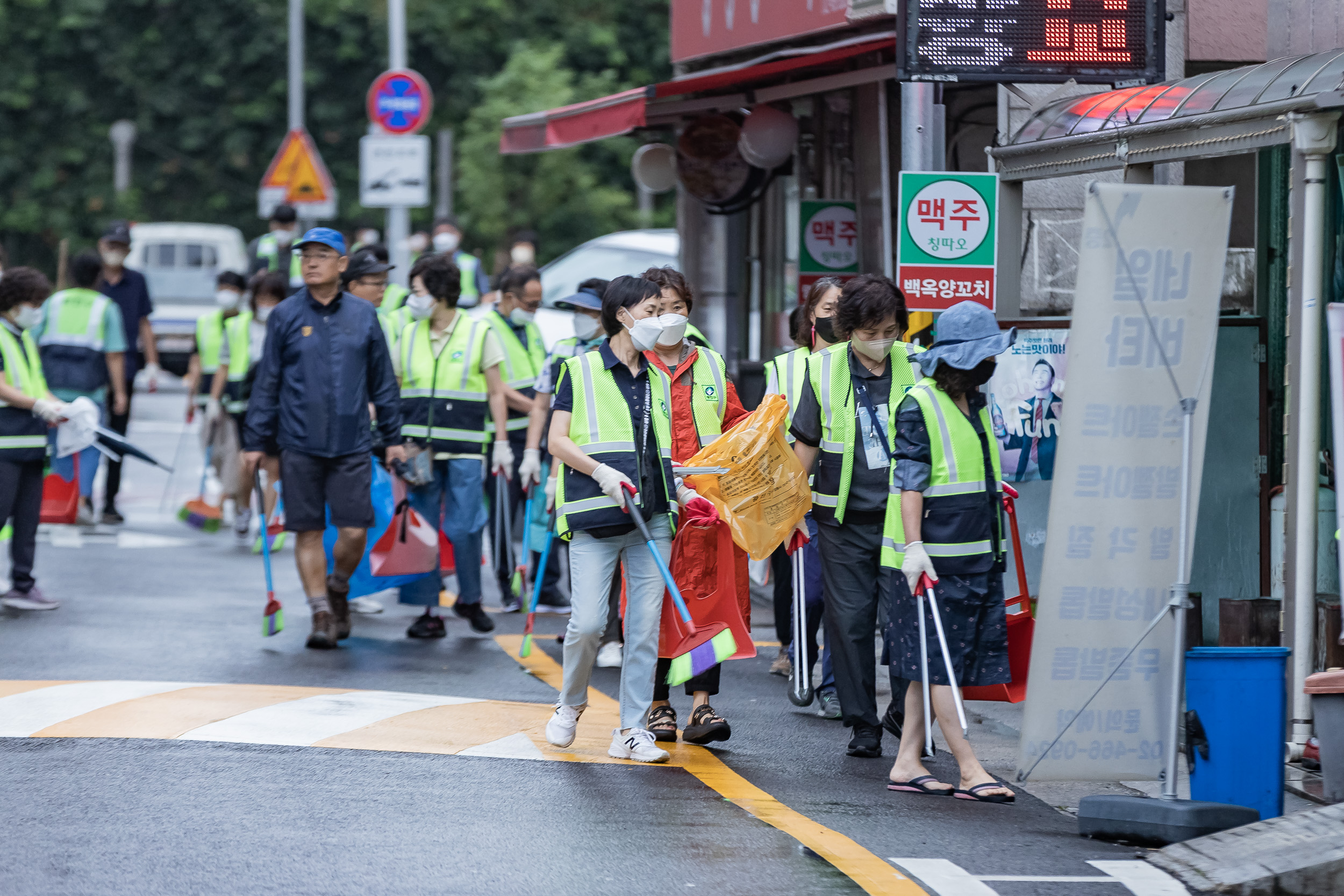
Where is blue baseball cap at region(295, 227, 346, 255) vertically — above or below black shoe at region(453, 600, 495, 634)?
above

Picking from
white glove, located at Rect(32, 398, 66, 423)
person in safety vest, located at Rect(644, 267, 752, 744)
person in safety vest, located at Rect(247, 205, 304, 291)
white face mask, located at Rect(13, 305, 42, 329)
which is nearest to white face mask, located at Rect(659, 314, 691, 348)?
person in safety vest, located at Rect(644, 267, 752, 744)

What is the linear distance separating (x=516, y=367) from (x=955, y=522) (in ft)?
15.6

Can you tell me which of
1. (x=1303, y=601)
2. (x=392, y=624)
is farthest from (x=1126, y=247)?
(x=392, y=624)

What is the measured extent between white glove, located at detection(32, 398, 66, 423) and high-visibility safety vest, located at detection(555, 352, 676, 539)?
426 centimetres

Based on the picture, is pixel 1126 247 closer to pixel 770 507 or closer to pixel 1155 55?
pixel 770 507

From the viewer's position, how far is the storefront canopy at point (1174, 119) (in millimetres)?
6398

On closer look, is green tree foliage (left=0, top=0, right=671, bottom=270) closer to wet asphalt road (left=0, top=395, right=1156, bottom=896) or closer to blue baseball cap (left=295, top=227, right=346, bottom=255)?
blue baseball cap (left=295, top=227, right=346, bottom=255)

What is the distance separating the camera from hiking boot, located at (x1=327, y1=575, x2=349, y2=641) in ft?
30.4

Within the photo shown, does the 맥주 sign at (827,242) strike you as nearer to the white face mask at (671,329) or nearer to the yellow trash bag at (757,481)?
the yellow trash bag at (757,481)

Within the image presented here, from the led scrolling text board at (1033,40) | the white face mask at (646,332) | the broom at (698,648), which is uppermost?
the led scrolling text board at (1033,40)

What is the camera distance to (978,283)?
808 centimetres

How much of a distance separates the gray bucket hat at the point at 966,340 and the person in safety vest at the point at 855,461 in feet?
1.76

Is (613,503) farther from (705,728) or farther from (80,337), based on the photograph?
(80,337)

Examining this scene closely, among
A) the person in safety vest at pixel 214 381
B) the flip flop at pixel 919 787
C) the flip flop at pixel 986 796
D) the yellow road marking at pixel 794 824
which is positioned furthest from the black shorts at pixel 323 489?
the person in safety vest at pixel 214 381
